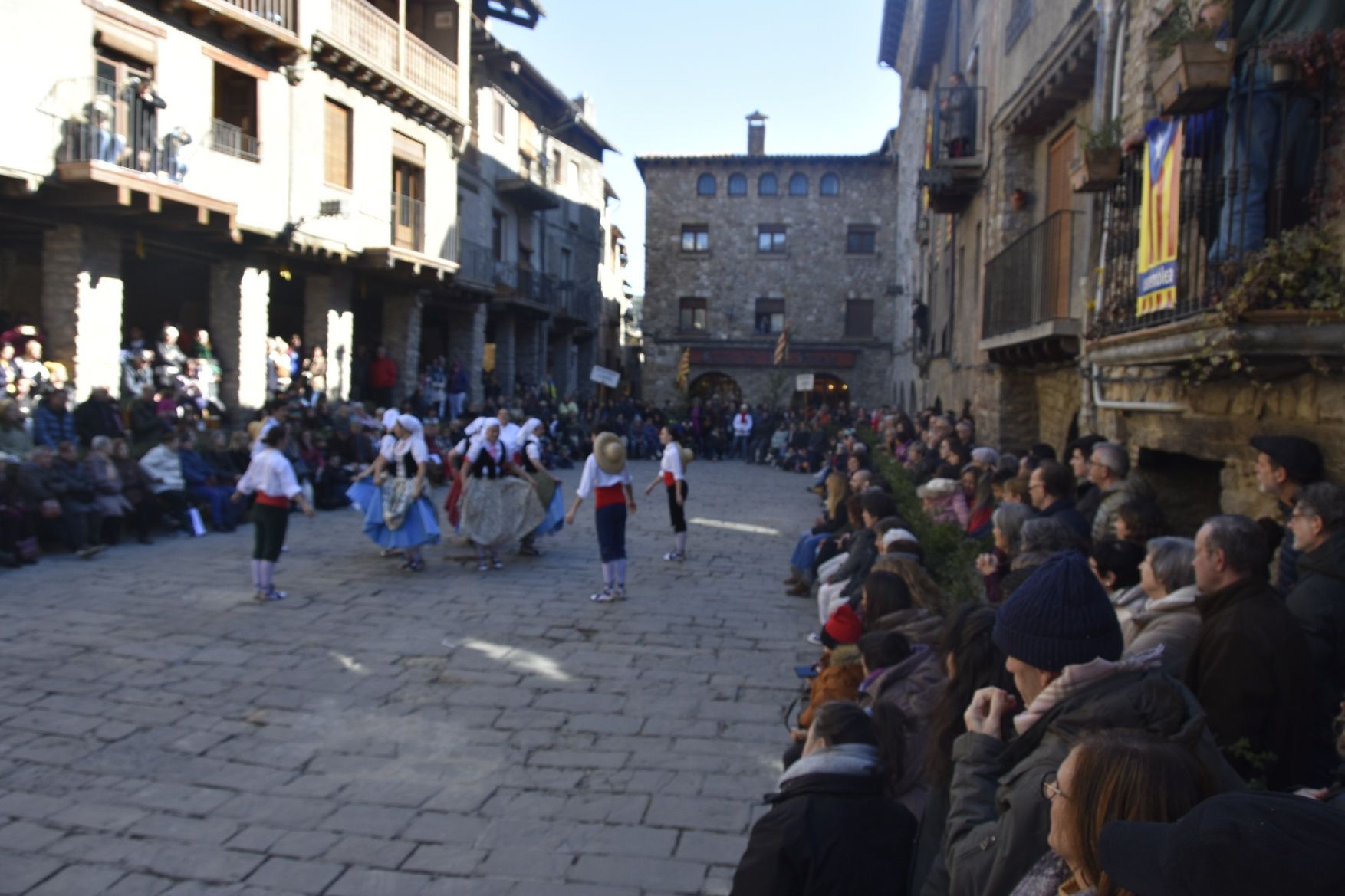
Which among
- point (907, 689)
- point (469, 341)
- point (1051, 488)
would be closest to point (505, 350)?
point (469, 341)

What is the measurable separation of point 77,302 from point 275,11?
6771 mm

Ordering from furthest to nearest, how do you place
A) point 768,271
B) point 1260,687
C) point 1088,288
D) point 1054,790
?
1. point 768,271
2. point 1088,288
3. point 1260,687
4. point 1054,790

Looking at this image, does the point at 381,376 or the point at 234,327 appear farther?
the point at 381,376

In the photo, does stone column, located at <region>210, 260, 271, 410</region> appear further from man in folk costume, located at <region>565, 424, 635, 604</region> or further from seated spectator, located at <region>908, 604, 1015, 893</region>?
seated spectator, located at <region>908, 604, 1015, 893</region>

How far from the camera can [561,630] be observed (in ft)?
29.5

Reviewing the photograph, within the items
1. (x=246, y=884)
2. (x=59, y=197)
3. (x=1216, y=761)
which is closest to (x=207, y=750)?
(x=246, y=884)

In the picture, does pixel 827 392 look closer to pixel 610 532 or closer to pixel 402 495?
pixel 402 495

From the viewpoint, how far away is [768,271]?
42.2 m

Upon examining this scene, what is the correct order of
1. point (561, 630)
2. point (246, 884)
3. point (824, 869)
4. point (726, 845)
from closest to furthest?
point (824, 869) < point (246, 884) < point (726, 845) < point (561, 630)

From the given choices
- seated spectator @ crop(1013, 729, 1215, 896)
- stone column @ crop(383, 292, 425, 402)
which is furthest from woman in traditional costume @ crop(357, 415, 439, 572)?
stone column @ crop(383, 292, 425, 402)

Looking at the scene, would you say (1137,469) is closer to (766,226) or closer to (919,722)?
(919,722)

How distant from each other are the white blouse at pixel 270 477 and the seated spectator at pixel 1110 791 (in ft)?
29.1

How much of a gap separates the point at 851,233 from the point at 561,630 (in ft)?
116

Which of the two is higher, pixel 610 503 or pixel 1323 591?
pixel 1323 591
